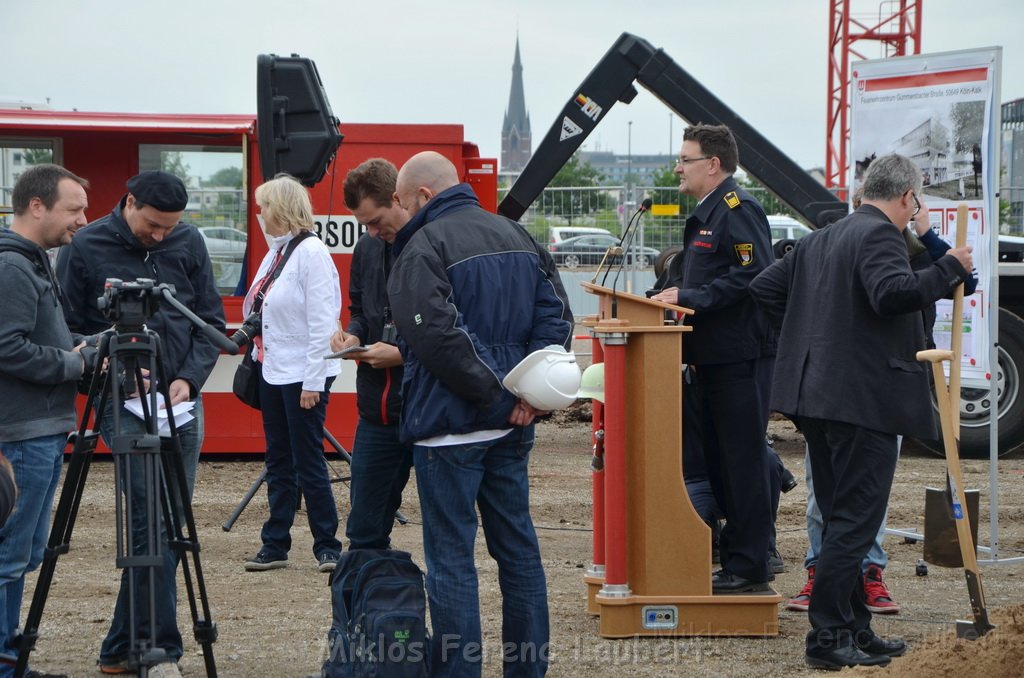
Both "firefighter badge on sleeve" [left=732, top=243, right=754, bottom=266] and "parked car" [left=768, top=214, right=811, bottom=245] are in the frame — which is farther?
"parked car" [left=768, top=214, right=811, bottom=245]

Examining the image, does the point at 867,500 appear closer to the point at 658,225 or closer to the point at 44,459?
the point at 44,459

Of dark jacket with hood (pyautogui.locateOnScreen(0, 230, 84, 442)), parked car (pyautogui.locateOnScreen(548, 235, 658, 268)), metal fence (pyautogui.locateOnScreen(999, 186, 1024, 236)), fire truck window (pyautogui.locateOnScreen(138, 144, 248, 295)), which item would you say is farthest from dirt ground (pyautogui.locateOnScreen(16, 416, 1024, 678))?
parked car (pyautogui.locateOnScreen(548, 235, 658, 268))

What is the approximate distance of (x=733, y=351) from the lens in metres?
5.50

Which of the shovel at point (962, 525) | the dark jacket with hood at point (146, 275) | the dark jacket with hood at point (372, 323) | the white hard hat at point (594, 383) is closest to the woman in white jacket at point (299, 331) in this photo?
the dark jacket with hood at point (372, 323)

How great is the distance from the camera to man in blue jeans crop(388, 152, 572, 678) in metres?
4.15

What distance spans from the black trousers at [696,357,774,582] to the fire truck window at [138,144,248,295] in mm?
5437

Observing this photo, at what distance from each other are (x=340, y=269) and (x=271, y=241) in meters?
3.12

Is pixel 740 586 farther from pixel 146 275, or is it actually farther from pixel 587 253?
pixel 587 253

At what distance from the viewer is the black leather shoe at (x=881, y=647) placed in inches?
195

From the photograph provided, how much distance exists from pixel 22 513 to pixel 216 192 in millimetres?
6040

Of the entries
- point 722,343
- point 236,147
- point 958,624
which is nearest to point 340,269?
point 236,147

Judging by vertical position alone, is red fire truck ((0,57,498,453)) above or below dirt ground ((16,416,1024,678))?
above

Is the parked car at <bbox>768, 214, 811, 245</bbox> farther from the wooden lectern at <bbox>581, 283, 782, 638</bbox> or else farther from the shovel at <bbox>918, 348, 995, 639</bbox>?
the shovel at <bbox>918, 348, 995, 639</bbox>

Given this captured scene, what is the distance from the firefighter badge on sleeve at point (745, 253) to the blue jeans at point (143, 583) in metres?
2.41
